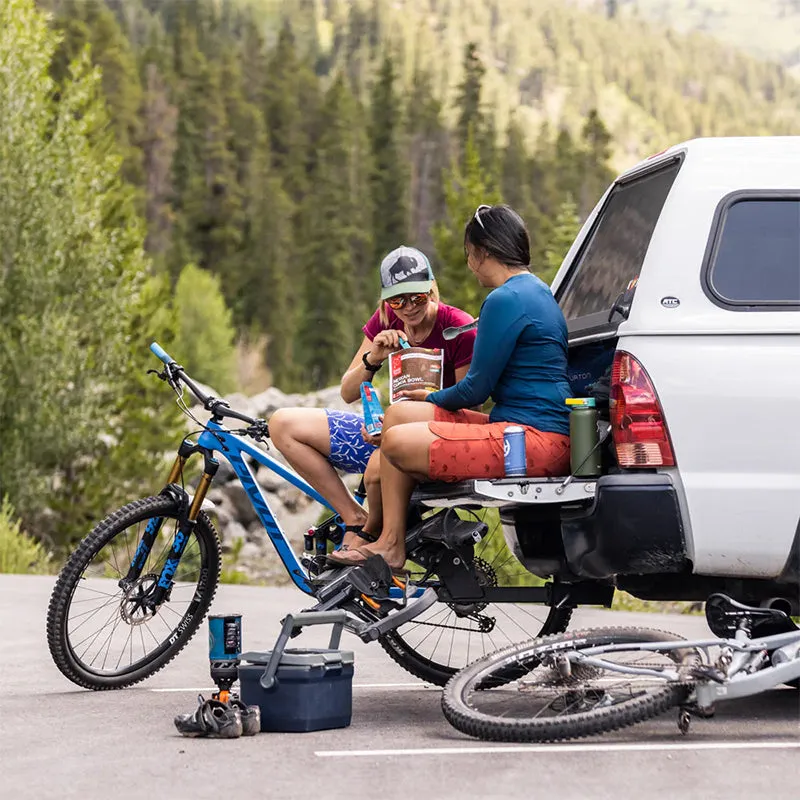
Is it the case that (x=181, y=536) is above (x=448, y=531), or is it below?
below

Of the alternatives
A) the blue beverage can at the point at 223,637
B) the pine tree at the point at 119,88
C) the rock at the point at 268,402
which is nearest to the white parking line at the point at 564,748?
the blue beverage can at the point at 223,637

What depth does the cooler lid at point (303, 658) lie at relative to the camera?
6.31 meters

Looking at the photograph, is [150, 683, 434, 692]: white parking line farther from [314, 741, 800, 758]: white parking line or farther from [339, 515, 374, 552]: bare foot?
[314, 741, 800, 758]: white parking line

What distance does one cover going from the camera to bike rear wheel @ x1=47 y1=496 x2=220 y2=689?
7.19 meters

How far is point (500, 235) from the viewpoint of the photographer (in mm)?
6801

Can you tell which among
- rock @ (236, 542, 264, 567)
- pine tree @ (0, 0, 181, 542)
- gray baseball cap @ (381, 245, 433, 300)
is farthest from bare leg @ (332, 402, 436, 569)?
rock @ (236, 542, 264, 567)

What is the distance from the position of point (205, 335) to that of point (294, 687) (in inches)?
2240

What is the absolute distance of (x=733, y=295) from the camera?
634cm

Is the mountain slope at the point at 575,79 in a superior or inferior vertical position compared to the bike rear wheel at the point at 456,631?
superior

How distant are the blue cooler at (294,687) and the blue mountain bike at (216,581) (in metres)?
0.38

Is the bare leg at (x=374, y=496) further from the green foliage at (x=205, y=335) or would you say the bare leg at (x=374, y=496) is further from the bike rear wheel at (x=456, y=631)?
the green foliage at (x=205, y=335)

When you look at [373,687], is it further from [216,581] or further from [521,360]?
[521,360]

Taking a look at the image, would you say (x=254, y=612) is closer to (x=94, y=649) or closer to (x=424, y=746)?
(x=94, y=649)

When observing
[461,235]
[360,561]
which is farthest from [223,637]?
[461,235]
